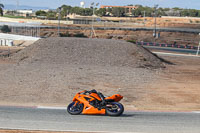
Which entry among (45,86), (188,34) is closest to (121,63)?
(45,86)

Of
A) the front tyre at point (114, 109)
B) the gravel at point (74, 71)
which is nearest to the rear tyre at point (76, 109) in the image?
the front tyre at point (114, 109)

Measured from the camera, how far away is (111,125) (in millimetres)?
11836

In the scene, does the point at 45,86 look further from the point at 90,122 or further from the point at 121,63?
the point at 121,63

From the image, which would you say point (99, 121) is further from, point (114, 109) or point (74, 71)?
point (74, 71)

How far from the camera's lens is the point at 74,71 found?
92.4 ft

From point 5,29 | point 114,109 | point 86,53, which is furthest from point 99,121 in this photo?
point 5,29

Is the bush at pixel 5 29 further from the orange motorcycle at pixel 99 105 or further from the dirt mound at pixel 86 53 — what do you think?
the orange motorcycle at pixel 99 105

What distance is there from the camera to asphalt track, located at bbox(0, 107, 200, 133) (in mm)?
11500

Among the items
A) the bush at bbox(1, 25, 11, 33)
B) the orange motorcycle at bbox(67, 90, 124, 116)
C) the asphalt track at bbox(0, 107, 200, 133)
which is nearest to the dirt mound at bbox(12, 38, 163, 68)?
the asphalt track at bbox(0, 107, 200, 133)

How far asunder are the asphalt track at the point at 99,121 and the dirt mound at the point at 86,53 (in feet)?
65.2

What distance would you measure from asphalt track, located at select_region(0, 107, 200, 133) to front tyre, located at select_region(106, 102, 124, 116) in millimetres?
214

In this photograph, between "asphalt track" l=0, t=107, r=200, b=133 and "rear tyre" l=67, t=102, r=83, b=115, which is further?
"rear tyre" l=67, t=102, r=83, b=115

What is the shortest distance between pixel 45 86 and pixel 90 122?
10.2 m

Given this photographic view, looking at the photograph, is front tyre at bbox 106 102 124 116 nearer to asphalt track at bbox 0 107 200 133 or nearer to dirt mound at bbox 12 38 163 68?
asphalt track at bbox 0 107 200 133
